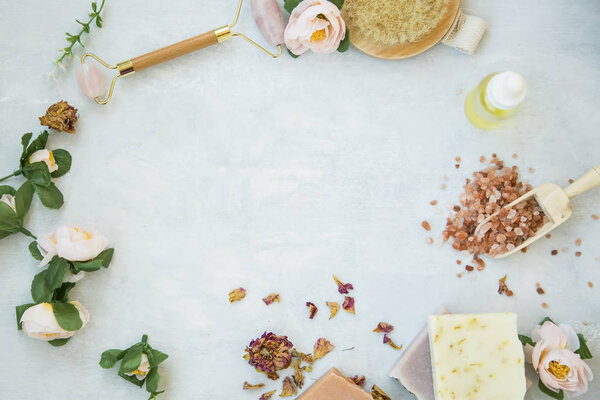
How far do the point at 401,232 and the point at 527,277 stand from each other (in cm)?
27

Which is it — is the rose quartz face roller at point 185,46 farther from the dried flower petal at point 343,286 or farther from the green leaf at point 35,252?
the dried flower petal at point 343,286

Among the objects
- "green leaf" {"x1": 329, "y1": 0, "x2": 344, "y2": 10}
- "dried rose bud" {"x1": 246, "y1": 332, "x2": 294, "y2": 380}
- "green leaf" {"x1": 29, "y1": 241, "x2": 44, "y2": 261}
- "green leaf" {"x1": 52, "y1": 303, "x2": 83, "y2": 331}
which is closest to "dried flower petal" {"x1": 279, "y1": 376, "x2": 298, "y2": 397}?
"dried rose bud" {"x1": 246, "y1": 332, "x2": 294, "y2": 380}

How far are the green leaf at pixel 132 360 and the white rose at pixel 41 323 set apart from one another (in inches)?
5.0

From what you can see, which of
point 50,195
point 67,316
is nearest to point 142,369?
point 67,316

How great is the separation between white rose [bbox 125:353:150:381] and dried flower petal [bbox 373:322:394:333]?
45 centimetres

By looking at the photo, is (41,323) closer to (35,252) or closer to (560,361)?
(35,252)

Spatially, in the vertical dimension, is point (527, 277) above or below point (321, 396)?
above

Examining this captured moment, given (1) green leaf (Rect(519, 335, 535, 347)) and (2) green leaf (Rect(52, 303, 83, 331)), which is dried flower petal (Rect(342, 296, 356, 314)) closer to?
(1) green leaf (Rect(519, 335, 535, 347))

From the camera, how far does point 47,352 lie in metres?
1.06

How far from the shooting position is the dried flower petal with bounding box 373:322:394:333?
1056 mm

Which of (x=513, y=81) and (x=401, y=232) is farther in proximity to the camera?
(x=401, y=232)

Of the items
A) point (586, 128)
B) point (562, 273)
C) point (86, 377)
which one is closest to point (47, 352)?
point (86, 377)

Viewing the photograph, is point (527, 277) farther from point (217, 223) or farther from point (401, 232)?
point (217, 223)

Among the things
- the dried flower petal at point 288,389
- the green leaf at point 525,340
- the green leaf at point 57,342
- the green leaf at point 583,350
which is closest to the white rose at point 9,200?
the green leaf at point 57,342
